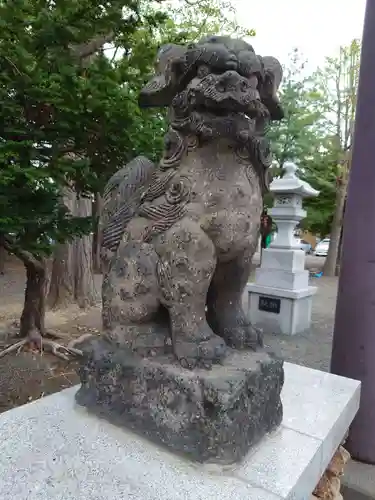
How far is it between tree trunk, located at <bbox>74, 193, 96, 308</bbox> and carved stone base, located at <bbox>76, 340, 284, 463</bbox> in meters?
4.28

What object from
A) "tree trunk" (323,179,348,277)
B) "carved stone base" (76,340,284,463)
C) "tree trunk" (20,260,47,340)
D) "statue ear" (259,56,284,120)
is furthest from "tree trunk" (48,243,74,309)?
"tree trunk" (323,179,348,277)

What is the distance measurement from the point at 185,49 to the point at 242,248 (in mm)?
658

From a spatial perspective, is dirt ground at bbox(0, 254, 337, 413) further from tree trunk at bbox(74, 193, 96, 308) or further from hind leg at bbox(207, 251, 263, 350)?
hind leg at bbox(207, 251, 263, 350)

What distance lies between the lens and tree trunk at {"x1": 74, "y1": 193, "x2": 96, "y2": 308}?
18.3ft

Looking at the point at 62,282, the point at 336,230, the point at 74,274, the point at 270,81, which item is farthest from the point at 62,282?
the point at 336,230

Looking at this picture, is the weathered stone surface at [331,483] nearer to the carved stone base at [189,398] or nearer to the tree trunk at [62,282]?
the carved stone base at [189,398]

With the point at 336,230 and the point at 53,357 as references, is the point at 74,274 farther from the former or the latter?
the point at 336,230

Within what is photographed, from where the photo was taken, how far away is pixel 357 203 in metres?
2.36

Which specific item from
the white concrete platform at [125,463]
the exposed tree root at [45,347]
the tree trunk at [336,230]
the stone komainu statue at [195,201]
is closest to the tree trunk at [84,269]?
the exposed tree root at [45,347]

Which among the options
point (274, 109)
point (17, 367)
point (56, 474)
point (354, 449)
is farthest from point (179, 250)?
point (17, 367)

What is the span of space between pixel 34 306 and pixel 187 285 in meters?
3.22

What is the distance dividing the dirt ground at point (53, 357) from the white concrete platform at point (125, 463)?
49 centimetres

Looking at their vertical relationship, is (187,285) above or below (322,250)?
above

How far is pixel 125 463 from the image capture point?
1.18 m
